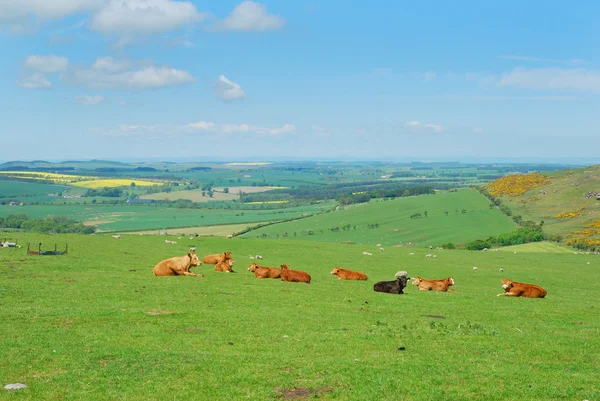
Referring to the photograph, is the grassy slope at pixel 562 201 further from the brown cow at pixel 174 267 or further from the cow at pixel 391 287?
the brown cow at pixel 174 267

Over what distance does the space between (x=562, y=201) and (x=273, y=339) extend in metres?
96.1

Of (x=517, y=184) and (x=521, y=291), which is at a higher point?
(x=517, y=184)

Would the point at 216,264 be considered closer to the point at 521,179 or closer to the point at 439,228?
the point at 439,228

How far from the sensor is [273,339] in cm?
1319

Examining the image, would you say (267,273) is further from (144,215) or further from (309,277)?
(144,215)

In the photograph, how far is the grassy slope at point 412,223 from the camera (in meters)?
85.5

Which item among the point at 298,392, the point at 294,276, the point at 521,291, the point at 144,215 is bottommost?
the point at 144,215

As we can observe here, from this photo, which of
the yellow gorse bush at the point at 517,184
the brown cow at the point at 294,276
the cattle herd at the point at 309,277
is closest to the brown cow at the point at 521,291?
the cattle herd at the point at 309,277

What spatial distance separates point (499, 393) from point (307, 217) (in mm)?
105495

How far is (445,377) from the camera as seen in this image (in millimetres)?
10539

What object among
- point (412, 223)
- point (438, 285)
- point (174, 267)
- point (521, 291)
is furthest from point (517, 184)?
point (174, 267)

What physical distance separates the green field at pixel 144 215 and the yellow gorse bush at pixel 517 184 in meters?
40.6

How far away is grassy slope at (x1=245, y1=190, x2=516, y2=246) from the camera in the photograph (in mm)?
85512

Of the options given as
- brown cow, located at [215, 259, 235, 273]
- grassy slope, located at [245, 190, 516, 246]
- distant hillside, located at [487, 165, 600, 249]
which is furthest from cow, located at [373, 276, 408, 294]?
grassy slope, located at [245, 190, 516, 246]
